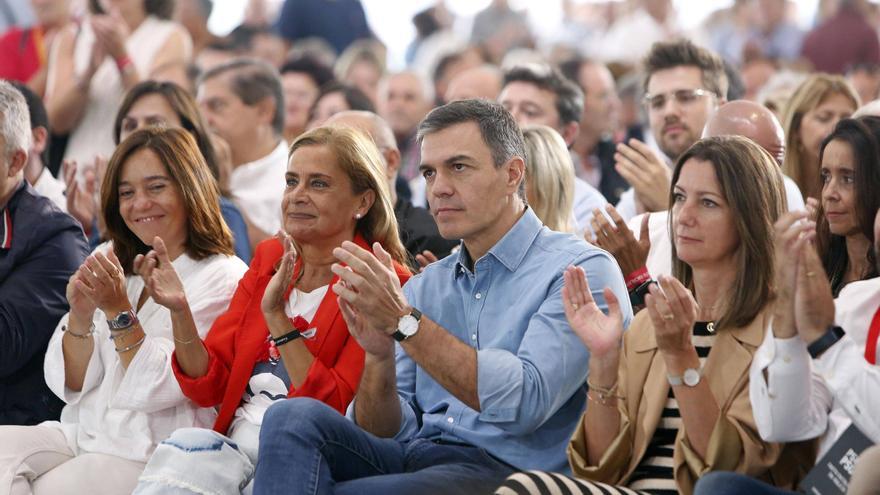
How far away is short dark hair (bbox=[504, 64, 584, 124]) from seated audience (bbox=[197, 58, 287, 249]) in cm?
109

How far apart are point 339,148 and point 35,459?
3.98 feet

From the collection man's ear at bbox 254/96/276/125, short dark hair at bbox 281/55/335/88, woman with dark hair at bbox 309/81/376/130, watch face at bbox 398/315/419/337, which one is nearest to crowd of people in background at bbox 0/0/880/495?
watch face at bbox 398/315/419/337

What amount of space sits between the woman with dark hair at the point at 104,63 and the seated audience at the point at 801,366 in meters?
3.71

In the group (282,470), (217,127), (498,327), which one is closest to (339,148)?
(498,327)

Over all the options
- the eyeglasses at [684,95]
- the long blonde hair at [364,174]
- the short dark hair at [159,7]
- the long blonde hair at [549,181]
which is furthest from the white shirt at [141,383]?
the short dark hair at [159,7]

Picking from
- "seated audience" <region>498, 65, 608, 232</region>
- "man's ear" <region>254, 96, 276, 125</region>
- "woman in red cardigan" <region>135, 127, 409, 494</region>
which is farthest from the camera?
"man's ear" <region>254, 96, 276, 125</region>

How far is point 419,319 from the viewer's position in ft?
10.0

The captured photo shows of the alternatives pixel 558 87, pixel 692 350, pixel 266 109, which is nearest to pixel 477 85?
pixel 558 87

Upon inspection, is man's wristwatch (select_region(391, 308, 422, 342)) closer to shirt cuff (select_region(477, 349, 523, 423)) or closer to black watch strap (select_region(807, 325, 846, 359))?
shirt cuff (select_region(477, 349, 523, 423))

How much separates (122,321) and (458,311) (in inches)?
38.0

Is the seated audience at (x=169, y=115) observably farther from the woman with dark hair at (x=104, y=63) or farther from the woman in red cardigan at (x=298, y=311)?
the woman in red cardigan at (x=298, y=311)

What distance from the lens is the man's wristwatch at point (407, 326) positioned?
3.04 metres

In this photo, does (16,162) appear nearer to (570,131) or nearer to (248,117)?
(248,117)

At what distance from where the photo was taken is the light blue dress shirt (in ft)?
10.1
